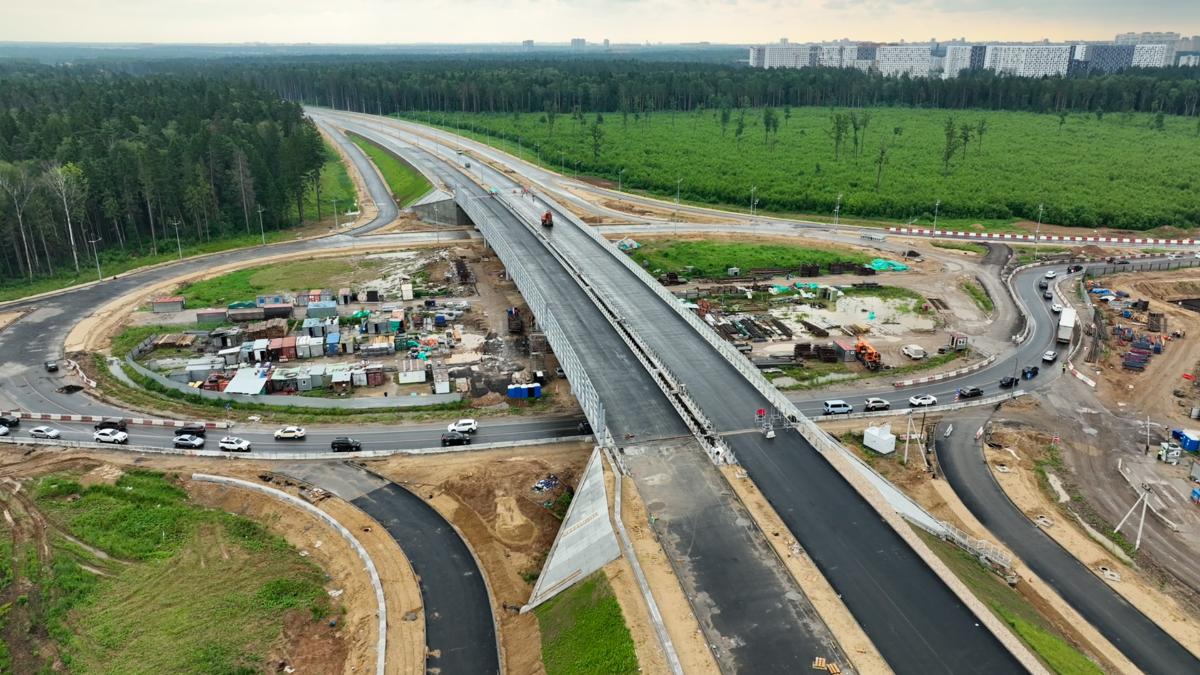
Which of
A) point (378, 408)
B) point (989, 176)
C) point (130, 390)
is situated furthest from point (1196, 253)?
point (130, 390)

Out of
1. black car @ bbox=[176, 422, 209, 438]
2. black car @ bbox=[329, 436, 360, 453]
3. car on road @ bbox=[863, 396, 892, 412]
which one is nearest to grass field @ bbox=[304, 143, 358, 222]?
black car @ bbox=[176, 422, 209, 438]

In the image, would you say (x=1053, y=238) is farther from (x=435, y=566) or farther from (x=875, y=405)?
(x=435, y=566)

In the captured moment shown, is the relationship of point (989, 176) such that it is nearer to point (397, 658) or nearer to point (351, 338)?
point (351, 338)

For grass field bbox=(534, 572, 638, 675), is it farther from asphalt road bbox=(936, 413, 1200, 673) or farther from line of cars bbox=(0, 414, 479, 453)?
asphalt road bbox=(936, 413, 1200, 673)

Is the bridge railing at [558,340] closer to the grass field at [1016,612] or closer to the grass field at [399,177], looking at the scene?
the grass field at [1016,612]

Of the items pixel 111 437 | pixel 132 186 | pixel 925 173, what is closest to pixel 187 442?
pixel 111 437
